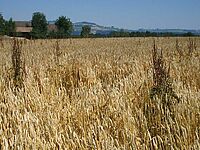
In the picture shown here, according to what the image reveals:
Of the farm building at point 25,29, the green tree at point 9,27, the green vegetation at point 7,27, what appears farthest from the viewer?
the farm building at point 25,29

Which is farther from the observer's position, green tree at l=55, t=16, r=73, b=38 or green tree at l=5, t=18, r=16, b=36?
green tree at l=55, t=16, r=73, b=38

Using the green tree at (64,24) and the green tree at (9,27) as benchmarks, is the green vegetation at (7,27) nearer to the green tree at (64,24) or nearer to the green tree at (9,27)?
the green tree at (9,27)

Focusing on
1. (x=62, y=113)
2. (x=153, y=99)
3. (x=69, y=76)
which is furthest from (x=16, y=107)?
(x=69, y=76)

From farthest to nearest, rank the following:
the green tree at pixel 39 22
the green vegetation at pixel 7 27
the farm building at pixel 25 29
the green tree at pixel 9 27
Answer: the farm building at pixel 25 29 < the green tree at pixel 39 22 < the green tree at pixel 9 27 < the green vegetation at pixel 7 27

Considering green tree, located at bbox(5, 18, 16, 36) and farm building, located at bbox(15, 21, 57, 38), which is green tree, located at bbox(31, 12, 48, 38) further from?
green tree, located at bbox(5, 18, 16, 36)

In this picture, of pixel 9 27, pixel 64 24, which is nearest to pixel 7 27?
pixel 9 27

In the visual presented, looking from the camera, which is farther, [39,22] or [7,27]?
[39,22]

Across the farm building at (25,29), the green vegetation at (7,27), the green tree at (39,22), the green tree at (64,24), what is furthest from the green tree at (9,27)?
the green tree at (64,24)

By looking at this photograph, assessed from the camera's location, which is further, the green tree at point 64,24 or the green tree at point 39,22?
the green tree at point 64,24

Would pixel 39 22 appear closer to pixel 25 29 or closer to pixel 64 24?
pixel 64 24

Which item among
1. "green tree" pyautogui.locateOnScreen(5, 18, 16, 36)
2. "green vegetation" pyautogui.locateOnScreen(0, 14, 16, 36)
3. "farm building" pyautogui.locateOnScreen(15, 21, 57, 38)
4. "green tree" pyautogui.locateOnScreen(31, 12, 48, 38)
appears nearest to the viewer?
"green vegetation" pyautogui.locateOnScreen(0, 14, 16, 36)

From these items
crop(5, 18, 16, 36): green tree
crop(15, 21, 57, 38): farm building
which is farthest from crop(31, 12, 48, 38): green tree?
crop(5, 18, 16, 36): green tree

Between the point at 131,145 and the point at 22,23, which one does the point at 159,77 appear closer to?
the point at 131,145

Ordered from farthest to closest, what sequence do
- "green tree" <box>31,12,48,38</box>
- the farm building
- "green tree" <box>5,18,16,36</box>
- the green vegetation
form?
the farm building → "green tree" <box>31,12,48,38</box> → "green tree" <box>5,18,16,36</box> → the green vegetation
